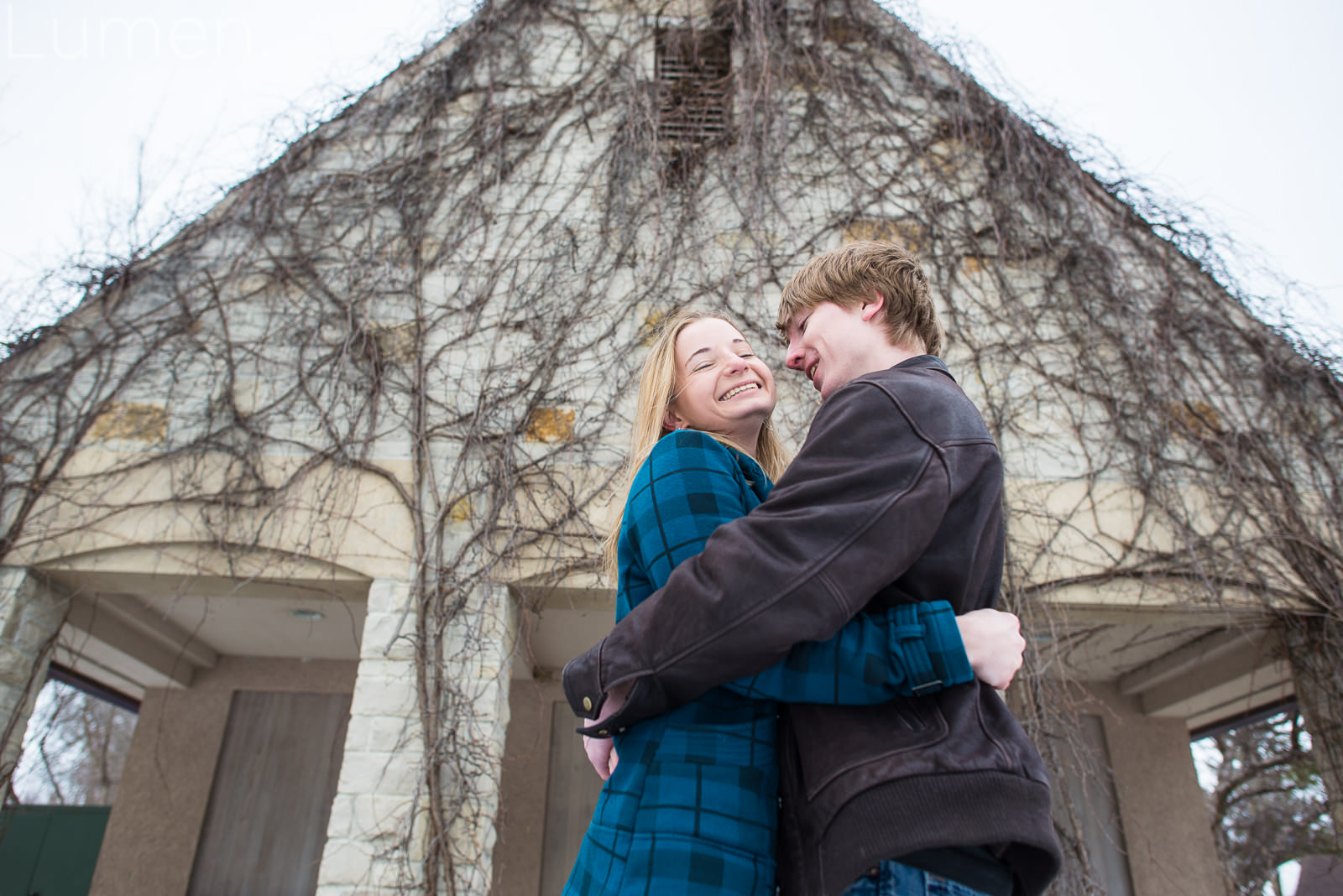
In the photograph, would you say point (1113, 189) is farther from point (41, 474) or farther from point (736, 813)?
point (41, 474)

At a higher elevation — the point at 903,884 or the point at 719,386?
the point at 719,386

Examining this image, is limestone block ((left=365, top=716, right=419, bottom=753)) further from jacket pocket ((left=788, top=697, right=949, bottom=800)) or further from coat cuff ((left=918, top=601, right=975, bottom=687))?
coat cuff ((left=918, top=601, right=975, bottom=687))

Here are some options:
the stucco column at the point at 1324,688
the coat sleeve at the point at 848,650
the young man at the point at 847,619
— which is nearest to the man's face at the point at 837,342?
the young man at the point at 847,619

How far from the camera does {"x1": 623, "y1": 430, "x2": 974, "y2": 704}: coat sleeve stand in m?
0.87

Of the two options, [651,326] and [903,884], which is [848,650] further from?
[651,326]

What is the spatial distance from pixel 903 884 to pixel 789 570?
33 cm

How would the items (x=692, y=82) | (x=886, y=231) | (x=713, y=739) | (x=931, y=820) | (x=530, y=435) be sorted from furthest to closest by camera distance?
(x=692, y=82) → (x=886, y=231) → (x=530, y=435) → (x=713, y=739) → (x=931, y=820)

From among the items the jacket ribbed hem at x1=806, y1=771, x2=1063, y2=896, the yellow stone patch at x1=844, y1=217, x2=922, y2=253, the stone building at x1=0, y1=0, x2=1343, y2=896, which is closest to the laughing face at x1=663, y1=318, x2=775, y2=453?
the jacket ribbed hem at x1=806, y1=771, x2=1063, y2=896

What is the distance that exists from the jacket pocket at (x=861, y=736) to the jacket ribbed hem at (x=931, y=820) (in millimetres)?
27

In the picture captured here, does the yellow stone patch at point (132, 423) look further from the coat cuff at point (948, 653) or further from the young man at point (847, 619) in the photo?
the coat cuff at point (948, 653)

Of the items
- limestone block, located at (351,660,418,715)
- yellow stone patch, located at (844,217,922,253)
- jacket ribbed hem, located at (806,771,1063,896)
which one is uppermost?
yellow stone patch, located at (844,217,922,253)

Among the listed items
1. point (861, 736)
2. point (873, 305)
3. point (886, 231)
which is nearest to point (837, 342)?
point (873, 305)

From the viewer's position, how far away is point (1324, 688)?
3217 millimetres

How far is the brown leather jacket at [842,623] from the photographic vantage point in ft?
2.72
